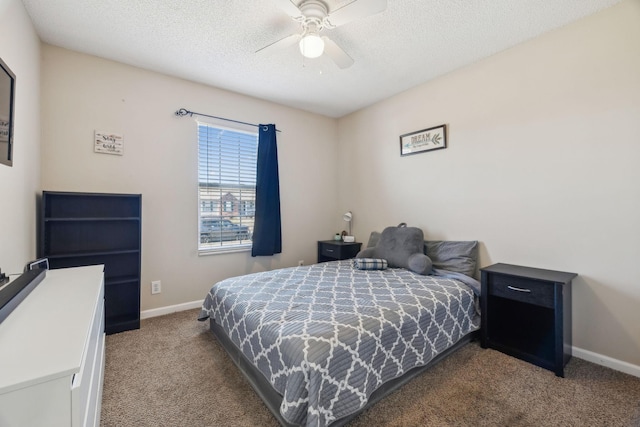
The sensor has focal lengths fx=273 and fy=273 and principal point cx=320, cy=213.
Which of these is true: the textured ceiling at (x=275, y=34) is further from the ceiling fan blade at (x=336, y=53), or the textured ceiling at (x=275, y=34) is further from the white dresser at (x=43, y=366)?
the white dresser at (x=43, y=366)

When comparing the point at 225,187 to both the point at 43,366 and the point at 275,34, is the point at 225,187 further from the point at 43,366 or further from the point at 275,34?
the point at 43,366

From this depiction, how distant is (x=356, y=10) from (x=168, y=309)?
315cm

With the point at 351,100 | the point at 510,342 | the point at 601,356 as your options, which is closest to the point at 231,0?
the point at 351,100

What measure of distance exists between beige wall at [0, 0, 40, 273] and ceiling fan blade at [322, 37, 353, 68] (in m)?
1.87

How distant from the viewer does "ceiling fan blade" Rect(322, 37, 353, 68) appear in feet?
6.59

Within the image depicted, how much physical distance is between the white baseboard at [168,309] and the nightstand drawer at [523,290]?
2.94 meters

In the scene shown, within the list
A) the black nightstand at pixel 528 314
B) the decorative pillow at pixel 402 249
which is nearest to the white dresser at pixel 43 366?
the decorative pillow at pixel 402 249

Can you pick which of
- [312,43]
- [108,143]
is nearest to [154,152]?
[108,143]

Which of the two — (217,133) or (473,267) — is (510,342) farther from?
(217,133)

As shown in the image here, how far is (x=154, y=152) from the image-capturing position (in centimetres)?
281

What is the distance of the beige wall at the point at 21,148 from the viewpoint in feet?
5.07

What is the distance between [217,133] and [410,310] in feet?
9.14

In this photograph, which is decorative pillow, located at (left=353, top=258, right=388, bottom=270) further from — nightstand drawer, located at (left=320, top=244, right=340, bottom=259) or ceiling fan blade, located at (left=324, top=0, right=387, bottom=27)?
ceiling fan blade, located at (left=324, top=0, right=387, bottom=27)

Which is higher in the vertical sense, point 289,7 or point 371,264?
point 289,7
